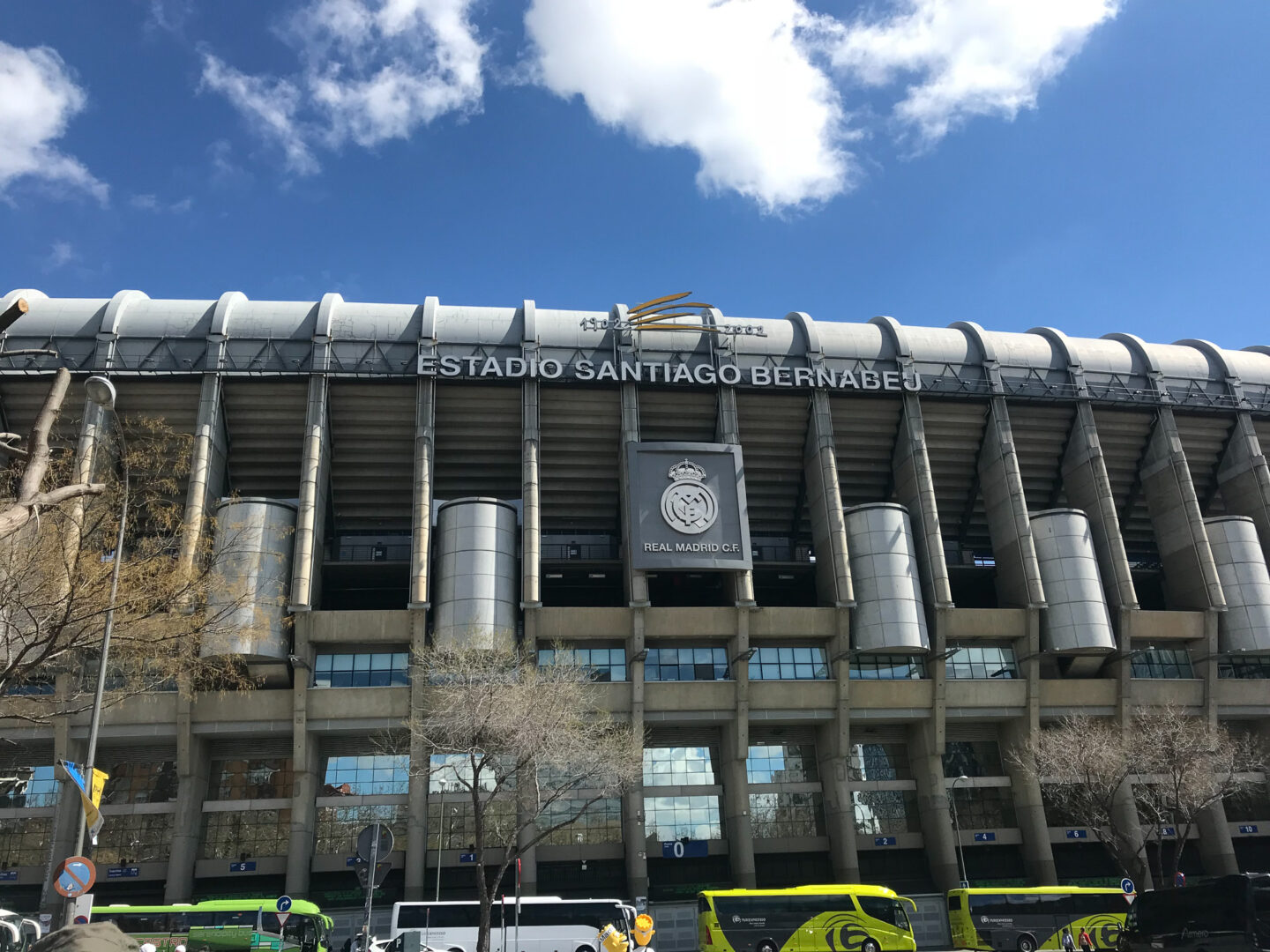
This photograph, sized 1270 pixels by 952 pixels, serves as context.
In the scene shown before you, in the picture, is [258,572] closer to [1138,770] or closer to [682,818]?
[682,818]

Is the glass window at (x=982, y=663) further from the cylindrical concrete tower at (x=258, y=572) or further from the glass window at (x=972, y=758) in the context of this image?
the cylindrical concrete tower at (x=258, y=572)

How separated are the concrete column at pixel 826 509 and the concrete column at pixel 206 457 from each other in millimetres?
34730

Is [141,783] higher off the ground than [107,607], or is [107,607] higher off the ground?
[107,607]

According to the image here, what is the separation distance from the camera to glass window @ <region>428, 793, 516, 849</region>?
49.5 m

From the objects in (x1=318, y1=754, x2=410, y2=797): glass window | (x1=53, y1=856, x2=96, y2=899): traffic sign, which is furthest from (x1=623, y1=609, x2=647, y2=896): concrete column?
(x1=53, y1=856, x2=96, y2=899): traffic sign

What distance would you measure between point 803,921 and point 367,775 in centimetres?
2594

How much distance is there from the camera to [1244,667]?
57.4m

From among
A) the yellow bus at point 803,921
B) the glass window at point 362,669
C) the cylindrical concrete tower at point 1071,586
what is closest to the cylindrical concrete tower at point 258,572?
the glass window at point 362,669

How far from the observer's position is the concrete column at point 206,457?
4759 cm

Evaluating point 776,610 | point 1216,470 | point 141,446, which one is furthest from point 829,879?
point 141,446

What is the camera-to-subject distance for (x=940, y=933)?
42812 millimetres

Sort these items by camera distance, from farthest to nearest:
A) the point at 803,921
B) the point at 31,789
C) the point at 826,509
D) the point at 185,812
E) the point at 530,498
A: the point at 826,509
the point at 530,498
the point at 31,789
the point at 185,812
the point at 803,921

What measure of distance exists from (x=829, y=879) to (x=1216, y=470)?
131 feet

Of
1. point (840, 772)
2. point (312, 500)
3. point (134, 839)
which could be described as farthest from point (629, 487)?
point (134, 839)
